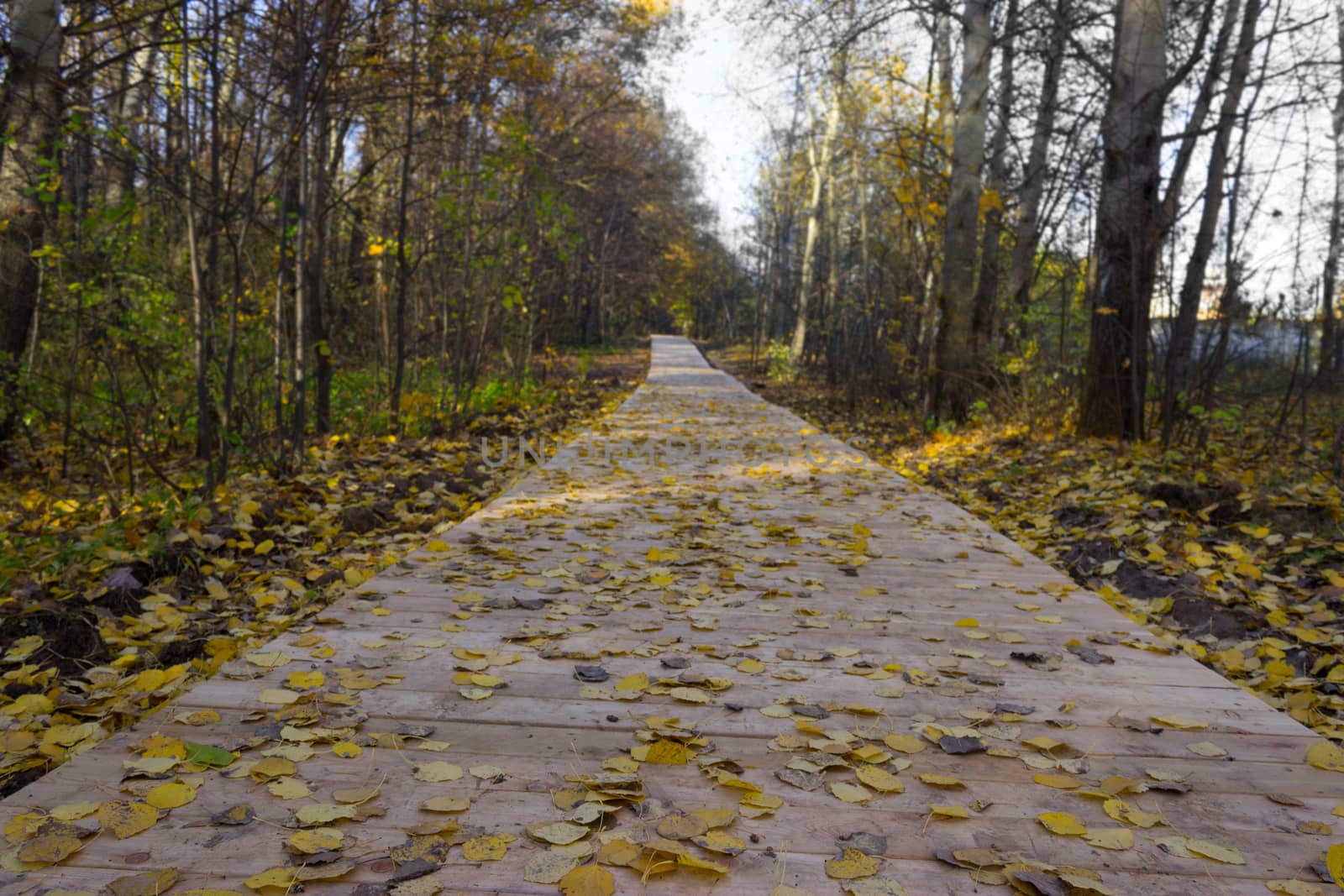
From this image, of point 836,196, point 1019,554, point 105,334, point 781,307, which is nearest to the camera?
point 1019,554

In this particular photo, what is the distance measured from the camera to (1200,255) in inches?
384

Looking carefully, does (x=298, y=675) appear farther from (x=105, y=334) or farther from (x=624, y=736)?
(x=105, y=334)

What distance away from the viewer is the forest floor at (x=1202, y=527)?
131 inches

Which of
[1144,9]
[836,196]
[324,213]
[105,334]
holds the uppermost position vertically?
[836,196]

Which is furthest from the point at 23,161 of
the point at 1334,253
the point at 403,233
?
the point at 1334,253

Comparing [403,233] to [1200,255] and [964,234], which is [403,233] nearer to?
[964,234]

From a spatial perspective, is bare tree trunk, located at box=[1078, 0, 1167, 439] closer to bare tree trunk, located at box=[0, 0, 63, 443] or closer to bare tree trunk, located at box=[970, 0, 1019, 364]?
bare tree trunk, located at box=[970, 0, 1019, 364]

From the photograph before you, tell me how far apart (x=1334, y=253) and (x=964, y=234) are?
7.90 m

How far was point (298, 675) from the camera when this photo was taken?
101 inches

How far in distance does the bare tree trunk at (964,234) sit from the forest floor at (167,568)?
5.01m

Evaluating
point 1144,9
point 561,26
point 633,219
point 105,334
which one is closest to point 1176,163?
point 1144,9

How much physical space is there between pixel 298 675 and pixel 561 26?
1690 cm

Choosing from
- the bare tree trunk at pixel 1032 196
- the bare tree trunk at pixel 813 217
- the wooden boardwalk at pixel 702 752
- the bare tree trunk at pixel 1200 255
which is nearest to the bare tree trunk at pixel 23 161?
the wooden boardwalk at pixel 702 752

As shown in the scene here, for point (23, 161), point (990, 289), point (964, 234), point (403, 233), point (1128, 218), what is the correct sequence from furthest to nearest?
point (990, 289), point (964, 234), point (403, 233), point (1128, 218), point (23, 161)
